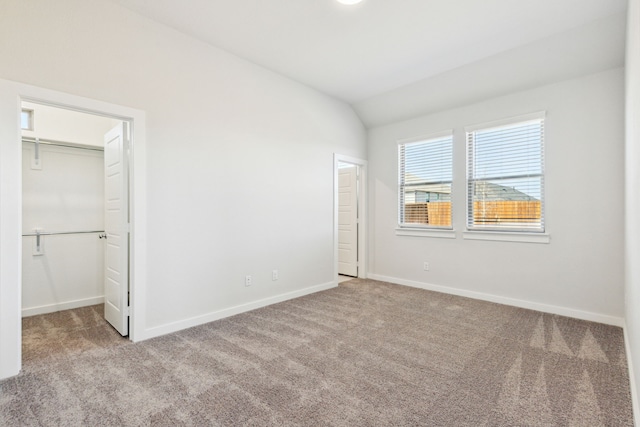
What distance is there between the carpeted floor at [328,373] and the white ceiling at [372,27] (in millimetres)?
2969

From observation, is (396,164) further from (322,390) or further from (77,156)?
(77,156)

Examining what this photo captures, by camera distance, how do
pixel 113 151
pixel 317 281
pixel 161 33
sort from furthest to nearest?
1. pixel 317 281
2. pixel 113 151
3. pixel 161 33

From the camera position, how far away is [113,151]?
3209mm

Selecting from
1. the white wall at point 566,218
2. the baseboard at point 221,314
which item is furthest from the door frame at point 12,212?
the white wall at point 566,218

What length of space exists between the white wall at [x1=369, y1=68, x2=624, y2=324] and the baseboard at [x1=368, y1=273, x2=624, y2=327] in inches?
0.4

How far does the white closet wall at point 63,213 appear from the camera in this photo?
356 centimetres

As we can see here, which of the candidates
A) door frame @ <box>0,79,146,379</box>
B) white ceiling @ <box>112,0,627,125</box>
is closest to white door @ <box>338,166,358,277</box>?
white ceiling @ <box>112,0,627,125</box>

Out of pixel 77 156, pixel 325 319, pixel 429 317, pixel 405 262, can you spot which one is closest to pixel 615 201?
pixel 429 317

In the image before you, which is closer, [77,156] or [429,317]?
[429,317]

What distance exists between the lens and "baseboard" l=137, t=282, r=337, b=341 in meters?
2.98

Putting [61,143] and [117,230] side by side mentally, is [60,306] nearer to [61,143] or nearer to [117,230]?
[117,230]

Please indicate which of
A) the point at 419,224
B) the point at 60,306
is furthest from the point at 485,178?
the point at 60,306

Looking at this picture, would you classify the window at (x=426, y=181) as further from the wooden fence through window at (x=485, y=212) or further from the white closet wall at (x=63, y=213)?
the white closet wall at (x=63, y=213)

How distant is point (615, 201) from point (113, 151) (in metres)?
5.25
